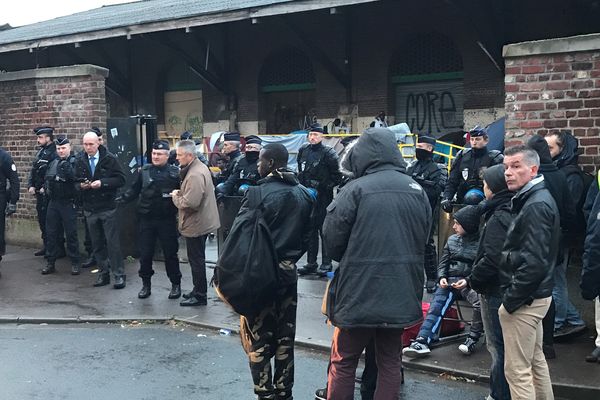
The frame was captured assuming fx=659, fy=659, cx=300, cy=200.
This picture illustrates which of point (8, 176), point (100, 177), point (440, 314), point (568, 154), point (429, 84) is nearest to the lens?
point (440, 314)

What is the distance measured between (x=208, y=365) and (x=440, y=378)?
198 cm

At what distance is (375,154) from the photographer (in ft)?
13.2

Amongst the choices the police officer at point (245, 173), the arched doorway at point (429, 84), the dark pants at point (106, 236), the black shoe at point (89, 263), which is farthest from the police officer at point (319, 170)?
the arched doorway at point (429, 84)

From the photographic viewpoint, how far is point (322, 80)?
16203 millimetres

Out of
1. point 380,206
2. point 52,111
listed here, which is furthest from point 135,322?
point 52,111

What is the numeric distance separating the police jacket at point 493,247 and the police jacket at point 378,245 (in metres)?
0.55

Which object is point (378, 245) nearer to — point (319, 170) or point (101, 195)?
point (319, 170)

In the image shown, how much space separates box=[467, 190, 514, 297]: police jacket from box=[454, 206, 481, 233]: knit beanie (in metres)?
1.06

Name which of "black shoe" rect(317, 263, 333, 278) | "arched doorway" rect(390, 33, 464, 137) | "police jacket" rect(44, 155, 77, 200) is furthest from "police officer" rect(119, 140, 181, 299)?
"arched doorway" rect(390, 33, 464, 137)

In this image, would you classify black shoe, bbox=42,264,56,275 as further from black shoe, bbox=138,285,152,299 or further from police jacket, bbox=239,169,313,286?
police jacket, bbox=239,169,313,286

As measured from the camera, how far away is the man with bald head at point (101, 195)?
851 centimetres

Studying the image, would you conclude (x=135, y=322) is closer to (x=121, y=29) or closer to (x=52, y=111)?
(x=52, y=111)

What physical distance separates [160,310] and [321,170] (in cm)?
280

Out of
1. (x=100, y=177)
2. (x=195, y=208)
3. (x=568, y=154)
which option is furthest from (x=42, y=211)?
(x=568, y=154)
